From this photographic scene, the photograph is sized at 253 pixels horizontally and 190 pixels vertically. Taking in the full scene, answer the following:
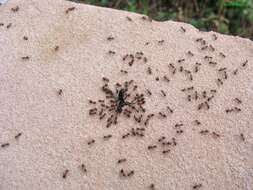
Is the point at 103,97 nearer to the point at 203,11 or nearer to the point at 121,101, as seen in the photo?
the point at 121,101

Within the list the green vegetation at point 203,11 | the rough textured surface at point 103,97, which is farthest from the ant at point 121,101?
the green vegetation at point 203,11

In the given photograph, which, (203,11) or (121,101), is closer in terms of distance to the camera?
(121,101)

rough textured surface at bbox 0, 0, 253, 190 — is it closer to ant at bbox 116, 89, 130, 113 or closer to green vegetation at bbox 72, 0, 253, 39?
ant at bbox 116, 89, 130, 113

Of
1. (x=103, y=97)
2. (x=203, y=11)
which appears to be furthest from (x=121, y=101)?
(x=203, y=11)

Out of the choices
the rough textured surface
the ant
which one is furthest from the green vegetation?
the ant

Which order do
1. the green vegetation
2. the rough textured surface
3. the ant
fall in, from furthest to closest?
the green vegetation
the ant
the rough textured surface

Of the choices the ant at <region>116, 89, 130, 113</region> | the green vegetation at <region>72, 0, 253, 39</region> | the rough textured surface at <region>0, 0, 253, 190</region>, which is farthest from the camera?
the green vegetation at <region>72, 0, 253, 39</region>

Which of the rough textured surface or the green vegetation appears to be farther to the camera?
the green vegetation
